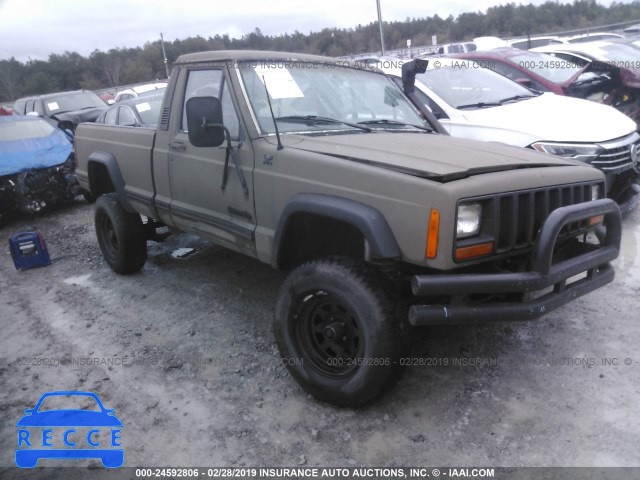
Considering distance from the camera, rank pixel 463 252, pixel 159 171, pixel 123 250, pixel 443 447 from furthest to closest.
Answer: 1. pixel 123 250
2. pixel 159 171
3. pixel 443 447
4. pixel 463 252

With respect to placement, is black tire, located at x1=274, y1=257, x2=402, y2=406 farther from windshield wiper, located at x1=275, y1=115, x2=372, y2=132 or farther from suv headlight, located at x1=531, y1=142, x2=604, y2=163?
suv headlight, located at x1=531, y1=142, x2=604, y2=163

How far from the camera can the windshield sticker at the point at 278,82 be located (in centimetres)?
338

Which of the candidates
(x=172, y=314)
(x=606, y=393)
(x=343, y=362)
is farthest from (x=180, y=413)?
(x=606, y=393)

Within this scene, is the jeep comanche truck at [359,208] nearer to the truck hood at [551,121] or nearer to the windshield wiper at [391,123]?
the windshield wiper at [391,123]

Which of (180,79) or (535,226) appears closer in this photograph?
(535,226)

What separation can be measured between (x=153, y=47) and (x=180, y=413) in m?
32.8

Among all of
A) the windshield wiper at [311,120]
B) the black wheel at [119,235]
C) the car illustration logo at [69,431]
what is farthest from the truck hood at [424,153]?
the black wheel at [119,235]

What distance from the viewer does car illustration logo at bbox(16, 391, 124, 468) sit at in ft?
8.82

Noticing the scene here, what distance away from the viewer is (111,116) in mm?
7172

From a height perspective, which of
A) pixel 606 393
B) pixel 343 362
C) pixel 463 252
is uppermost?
pixel 463 252

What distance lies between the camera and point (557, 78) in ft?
25.3

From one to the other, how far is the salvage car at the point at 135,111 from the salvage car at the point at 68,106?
19.8ft

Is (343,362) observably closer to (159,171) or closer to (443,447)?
(443,447)

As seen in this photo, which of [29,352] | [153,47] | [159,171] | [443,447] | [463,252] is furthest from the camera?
[153,47]
